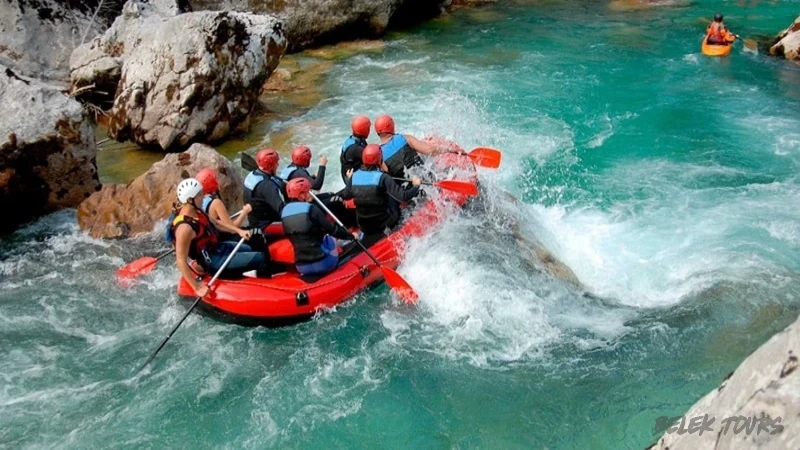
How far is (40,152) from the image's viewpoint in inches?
339

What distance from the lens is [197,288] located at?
20.1ft

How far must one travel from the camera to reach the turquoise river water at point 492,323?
5438 mm

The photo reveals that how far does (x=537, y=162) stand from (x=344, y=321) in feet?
16.4

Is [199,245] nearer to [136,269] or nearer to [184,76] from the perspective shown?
[136,269]

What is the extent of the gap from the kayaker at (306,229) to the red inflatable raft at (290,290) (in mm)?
185

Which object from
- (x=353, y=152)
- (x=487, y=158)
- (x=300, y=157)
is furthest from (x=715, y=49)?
(x=300, y=157)

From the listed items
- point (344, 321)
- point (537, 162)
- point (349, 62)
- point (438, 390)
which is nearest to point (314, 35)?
point (349, 62)

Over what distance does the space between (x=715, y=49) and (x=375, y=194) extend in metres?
10.9

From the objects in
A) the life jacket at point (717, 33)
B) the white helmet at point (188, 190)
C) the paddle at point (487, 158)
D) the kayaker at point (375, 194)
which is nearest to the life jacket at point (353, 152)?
the kayaker at point (375, 194)

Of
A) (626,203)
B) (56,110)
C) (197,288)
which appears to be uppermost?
(56,110)

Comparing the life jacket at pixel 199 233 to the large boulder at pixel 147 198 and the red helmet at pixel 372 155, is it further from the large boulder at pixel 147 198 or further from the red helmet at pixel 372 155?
the large boulder at pixel 147 198

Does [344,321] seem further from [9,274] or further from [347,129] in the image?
[347,129]

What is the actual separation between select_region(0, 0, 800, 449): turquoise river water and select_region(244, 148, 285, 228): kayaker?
128 cm

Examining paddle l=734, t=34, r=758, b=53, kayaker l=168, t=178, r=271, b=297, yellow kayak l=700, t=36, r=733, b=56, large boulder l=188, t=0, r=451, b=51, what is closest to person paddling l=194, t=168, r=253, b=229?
kayaker l=168, t=178, r=271, b=297
